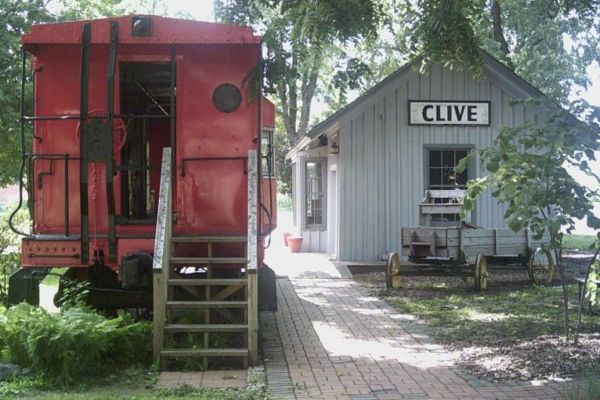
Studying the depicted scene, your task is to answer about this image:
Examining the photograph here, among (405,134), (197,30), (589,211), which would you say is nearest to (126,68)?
(197,30)

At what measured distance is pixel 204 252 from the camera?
788cm

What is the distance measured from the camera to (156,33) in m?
7.61

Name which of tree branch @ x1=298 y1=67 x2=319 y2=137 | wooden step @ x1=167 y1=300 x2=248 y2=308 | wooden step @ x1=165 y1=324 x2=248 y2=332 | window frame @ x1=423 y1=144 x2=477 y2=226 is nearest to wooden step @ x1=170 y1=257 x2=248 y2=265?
wooden step @ x1=167 y1=300 x2=248 y2=308

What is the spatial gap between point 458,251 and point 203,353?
→ 252 inches

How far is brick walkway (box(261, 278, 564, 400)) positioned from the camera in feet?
19.5

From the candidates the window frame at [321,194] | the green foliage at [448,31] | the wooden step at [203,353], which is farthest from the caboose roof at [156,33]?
the window frame at [321,194]

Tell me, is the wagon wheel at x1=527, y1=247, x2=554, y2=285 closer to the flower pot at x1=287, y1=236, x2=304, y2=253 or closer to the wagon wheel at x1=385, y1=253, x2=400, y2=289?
the wagon wheel at x1=385, y1=253, x2=400, y2=289

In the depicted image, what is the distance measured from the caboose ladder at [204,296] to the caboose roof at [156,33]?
124 centimetres

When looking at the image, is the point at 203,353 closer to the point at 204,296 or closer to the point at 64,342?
the point at 204,296

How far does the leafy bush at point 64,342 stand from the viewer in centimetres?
598

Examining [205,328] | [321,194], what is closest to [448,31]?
[205,328]

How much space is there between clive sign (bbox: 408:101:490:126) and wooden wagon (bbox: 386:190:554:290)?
2725 mm

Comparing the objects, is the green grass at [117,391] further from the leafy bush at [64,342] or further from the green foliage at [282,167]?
the green foliage at [282,167]

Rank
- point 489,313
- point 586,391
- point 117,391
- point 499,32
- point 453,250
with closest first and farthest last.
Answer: point 586,391
point 117,391
point 489,313
point 453,250
point 499,32
